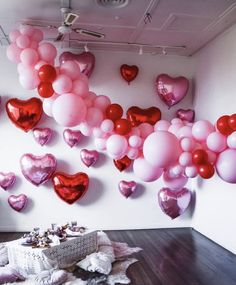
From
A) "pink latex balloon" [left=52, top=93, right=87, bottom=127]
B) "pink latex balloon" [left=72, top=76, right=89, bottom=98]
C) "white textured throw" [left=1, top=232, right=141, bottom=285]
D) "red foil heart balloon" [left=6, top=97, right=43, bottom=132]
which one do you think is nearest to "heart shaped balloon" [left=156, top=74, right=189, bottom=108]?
"pink latex balloon" [left=72, top=76, right=89, bottom=98]

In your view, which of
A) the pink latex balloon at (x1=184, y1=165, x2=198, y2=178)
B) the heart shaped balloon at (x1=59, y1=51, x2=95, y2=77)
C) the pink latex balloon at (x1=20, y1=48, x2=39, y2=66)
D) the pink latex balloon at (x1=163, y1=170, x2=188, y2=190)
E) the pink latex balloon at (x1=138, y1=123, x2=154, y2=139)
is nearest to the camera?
the pink latex balloon at (x1=184, y1=165, x2=198, y2=178)

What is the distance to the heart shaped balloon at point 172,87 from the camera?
4.19 metres

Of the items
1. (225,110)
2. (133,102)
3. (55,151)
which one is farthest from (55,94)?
(225,110)

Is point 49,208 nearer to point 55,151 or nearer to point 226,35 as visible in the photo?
point 55,151

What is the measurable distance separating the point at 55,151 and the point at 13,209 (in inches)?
37.4

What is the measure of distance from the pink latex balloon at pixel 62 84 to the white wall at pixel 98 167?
1.19 meters

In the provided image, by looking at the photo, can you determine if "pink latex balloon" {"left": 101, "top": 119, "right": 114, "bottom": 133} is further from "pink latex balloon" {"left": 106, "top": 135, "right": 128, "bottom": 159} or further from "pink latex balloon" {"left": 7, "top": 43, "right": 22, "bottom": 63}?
"pink latex balloon" {"left": 7, "top": 43, "right": 22, "bottom": 63}

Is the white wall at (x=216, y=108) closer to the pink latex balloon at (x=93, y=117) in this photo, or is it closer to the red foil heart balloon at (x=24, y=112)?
the pink latex balloon at (x=93, y=117)

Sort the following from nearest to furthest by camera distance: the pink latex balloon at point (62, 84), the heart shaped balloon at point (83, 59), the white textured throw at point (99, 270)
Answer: the white textured throw at point (99, 270), the pink latex balloon at point (62, 84), the heart shaped balloon at point (83, 59)

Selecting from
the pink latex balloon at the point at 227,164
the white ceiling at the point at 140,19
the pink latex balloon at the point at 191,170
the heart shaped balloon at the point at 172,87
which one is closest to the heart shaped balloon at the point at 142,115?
the heart shaped balloon at the point at 172,87

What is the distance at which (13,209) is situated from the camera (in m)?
4.05

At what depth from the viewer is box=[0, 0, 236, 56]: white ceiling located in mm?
2896

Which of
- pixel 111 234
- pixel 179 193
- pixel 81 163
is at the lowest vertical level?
pixel 111 234

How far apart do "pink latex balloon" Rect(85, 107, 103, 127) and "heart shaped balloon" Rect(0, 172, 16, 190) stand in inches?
59.5
